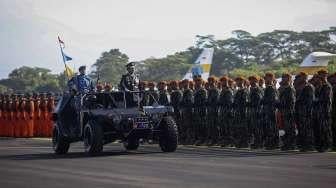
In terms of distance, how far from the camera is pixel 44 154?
65.2 feet

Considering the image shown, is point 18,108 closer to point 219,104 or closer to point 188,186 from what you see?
point 219,104

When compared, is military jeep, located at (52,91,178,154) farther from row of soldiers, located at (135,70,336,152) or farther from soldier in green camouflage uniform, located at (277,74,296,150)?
Answer: soldier in green camouflage uniform, located at (277,74,296,150)

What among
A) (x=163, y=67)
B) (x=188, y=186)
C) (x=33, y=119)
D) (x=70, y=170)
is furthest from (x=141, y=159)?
(x=163, y=67)

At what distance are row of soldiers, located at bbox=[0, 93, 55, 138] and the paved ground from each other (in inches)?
421

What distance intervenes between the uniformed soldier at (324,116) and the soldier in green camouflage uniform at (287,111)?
0.75 metres

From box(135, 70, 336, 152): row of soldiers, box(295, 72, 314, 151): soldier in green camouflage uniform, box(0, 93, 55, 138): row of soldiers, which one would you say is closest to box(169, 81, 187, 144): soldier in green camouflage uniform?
box(135, 70, 336, 152): row of soldiers

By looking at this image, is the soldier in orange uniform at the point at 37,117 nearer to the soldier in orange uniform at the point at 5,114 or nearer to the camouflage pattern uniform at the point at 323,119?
the soldier in orange uniform at the point at 5,114

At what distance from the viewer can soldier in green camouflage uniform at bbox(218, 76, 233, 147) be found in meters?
20.9

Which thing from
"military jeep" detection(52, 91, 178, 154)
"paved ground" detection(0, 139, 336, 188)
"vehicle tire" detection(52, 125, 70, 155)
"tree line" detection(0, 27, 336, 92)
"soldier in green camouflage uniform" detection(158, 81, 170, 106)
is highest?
"tree line" detection(0, 27, 336, 92)

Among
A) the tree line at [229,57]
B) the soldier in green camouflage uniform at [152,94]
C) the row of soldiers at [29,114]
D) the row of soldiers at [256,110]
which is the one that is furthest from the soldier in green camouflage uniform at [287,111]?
the tree line at [229,57]

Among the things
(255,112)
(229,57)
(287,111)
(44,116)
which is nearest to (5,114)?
(44,116)

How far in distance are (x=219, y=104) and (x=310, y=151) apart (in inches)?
145

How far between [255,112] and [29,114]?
13.2 metres

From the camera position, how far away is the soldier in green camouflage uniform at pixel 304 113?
18422mm
